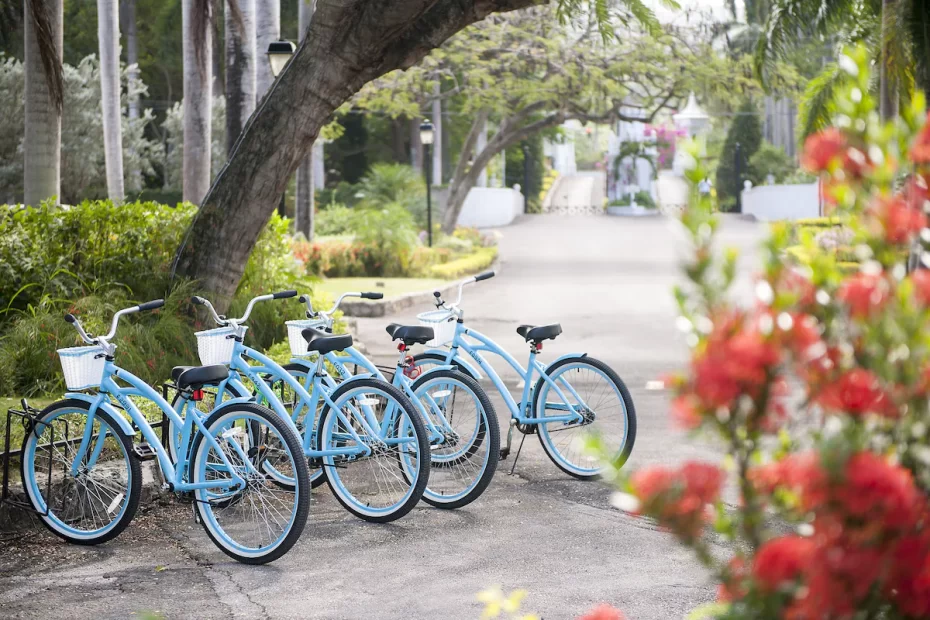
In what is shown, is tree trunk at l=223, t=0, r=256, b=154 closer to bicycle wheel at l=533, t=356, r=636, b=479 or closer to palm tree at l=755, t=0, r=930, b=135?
palm tree at l=755, t=0, r=930, b=135

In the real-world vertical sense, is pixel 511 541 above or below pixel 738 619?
below

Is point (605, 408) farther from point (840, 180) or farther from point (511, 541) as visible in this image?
point (840, 180)

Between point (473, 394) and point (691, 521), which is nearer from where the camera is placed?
point (691, 521)

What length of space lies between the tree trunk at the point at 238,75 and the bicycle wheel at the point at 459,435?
31.4 ft

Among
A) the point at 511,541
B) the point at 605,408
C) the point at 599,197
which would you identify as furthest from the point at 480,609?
the point at 599,197

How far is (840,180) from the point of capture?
1.98 metres

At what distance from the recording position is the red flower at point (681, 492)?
1883 mm

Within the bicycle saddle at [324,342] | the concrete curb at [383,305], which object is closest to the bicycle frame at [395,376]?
the bicycle saddle at [324,342]

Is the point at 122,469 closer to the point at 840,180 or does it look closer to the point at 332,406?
the point at 332,406

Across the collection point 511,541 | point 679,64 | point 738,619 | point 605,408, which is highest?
point 679,64

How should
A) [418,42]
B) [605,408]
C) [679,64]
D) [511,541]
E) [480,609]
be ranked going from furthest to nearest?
[679,64], [418,42], [605,408], [511,541], [480,609]

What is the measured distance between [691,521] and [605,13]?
10463mm

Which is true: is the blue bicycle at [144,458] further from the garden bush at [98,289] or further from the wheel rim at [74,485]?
the garden bush at [98,289]

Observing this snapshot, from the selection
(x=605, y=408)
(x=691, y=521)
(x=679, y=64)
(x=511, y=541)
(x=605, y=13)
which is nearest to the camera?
(x=691, y=521)
